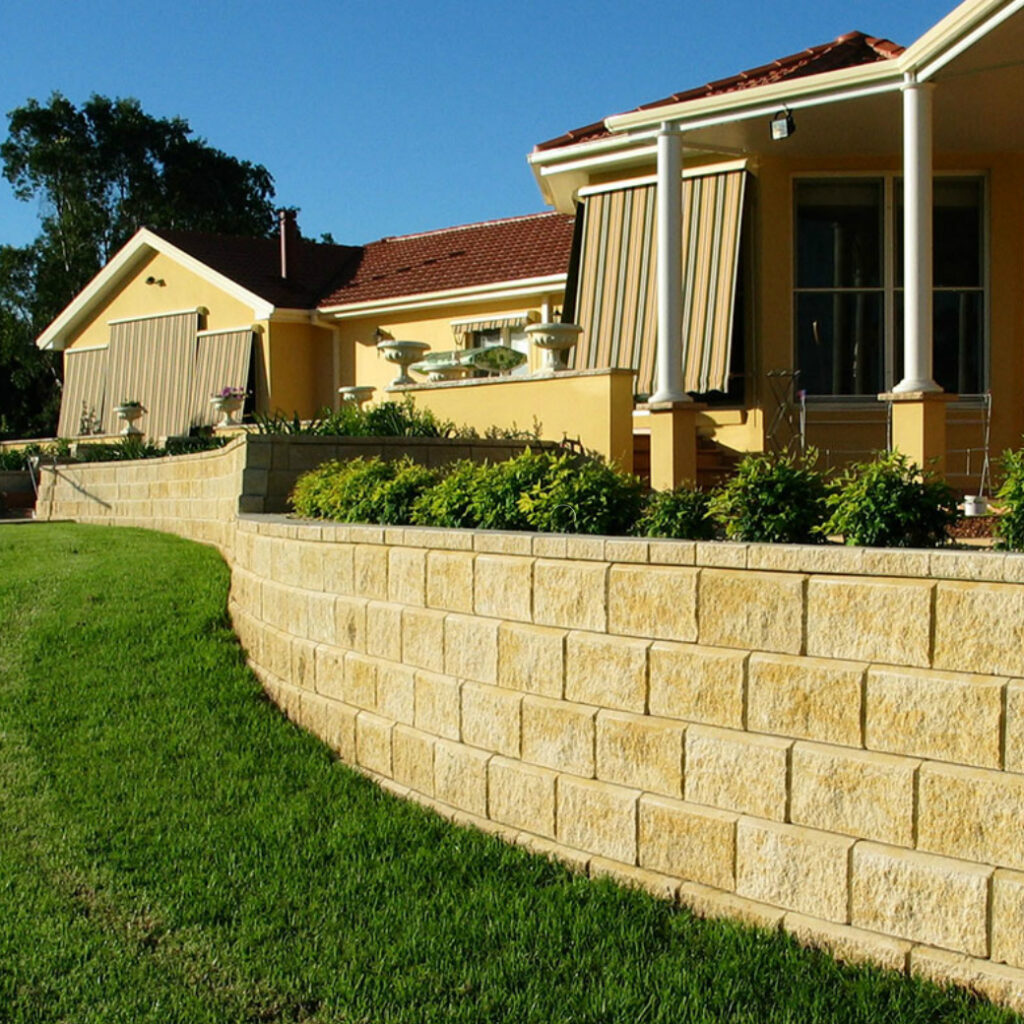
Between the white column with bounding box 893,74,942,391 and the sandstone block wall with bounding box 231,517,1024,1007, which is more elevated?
the white column with bounding box 893,74,942,391

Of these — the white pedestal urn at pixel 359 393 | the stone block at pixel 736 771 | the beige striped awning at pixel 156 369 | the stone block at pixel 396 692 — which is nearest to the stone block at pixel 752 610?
the stone block at pixel 736 771

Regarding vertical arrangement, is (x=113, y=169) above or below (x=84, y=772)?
above

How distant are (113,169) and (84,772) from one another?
3895 centimetres

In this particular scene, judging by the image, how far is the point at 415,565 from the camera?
247 inches

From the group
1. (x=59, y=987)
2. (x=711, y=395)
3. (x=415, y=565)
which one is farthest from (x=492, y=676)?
(x=711, y=395)

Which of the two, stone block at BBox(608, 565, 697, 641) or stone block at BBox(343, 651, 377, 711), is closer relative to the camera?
stone block at BBox(608, 565, 697, 641)

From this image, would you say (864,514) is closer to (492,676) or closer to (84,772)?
(492,676)

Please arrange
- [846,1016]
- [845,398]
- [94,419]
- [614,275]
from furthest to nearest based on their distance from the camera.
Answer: [94,419]
[614,275]
[845,398]
[846,1016]

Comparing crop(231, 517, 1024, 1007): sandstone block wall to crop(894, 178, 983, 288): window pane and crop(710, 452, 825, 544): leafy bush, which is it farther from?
crop(894, 178, 983, 288): window pane

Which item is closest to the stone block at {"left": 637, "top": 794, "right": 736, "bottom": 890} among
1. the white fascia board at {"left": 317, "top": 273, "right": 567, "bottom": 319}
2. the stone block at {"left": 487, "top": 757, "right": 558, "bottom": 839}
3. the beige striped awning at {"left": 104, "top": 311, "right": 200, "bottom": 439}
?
the stone block at {"left": 487, "top": 757, "right": 558, "bottom": 839}

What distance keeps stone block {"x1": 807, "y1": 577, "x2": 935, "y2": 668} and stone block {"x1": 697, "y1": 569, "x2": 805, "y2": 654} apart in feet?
0.22

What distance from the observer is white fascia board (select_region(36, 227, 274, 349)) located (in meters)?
20.1

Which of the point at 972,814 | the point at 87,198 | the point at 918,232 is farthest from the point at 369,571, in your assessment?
the point at 87,198

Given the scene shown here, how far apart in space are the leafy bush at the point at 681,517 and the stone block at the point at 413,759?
1523 millimetres
